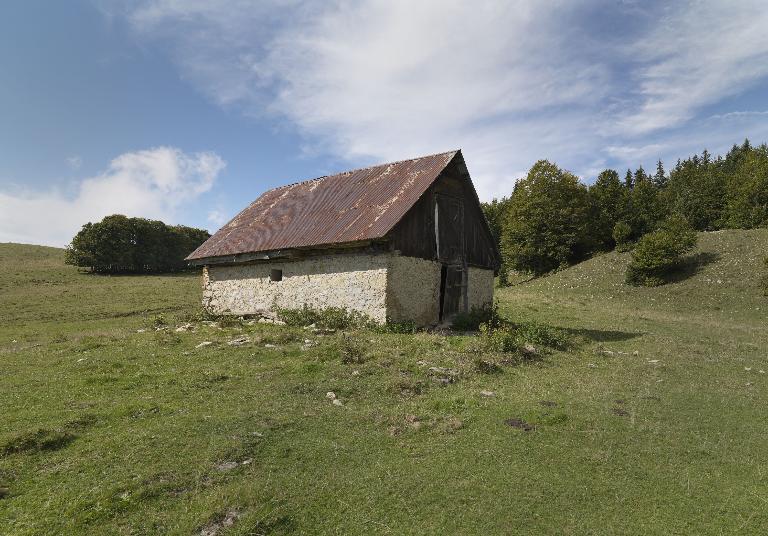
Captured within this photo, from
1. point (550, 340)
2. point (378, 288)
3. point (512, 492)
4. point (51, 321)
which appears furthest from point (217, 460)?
point (51, 321)

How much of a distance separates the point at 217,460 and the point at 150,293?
116 feet

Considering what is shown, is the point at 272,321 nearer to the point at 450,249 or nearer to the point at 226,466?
the point at 450,249

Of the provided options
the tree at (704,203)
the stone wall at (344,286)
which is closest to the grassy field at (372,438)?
the stone wall at (344,286)

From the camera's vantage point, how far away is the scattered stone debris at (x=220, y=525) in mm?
4617

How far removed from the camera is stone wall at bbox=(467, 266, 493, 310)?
2069 centimetres

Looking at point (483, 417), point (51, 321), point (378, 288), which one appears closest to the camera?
point (483, 417)

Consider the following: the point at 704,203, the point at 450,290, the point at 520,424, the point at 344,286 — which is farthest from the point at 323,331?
the point at 704,203

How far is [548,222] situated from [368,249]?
3817 centimetres

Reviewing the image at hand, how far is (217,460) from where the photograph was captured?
6.11 meters

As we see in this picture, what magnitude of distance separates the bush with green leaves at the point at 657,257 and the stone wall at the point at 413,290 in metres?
25.2

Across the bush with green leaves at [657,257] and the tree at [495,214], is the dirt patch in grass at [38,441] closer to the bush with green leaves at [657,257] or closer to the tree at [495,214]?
the bush with green leaves at [657,257]

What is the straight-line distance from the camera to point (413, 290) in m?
17.1

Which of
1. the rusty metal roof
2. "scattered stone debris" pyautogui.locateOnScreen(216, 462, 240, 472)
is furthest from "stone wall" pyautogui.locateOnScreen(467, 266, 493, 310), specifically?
"scattered stone debris" pyautogui.locateOnScreen(216, 462, 240, 472)

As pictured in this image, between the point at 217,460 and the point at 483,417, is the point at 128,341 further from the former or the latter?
the point at 483,417
